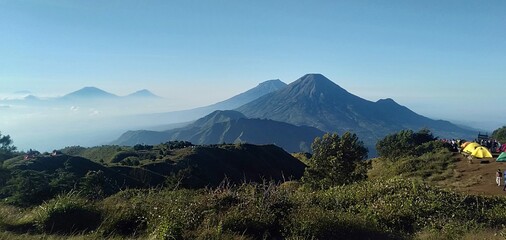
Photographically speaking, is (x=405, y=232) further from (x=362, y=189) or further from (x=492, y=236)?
(x=362, y=189)

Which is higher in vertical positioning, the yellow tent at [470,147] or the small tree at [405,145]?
the yellow tent at [470,147]

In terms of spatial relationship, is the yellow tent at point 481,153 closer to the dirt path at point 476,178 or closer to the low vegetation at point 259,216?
the dirt path at point 476,178

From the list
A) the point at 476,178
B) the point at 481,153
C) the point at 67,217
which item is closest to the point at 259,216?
the point at 67,217

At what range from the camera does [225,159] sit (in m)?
80.9

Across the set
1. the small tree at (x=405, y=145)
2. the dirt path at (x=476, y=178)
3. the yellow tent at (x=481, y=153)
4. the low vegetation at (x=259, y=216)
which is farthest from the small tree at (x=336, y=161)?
the small tree at (x=405, y=145)

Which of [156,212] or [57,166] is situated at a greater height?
[156,212]

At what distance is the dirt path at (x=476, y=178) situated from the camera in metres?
22.5

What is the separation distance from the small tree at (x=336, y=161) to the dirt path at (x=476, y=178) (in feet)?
20.2

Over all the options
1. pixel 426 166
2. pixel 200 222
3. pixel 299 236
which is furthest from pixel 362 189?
pixel 426 166

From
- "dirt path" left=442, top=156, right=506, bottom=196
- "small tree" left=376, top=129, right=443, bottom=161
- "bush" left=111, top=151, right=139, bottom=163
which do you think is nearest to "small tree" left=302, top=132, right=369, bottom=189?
"dirt path" left=442, top=156, right=506, bottom=196

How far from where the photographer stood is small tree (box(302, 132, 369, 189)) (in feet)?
86.7

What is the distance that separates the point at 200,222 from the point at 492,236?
4.82 meters

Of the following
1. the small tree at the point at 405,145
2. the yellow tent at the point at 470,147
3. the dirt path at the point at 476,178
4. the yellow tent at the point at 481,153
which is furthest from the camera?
the small tree at the point at 405,145

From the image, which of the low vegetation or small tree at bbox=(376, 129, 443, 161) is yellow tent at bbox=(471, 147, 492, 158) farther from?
the low vegetation
